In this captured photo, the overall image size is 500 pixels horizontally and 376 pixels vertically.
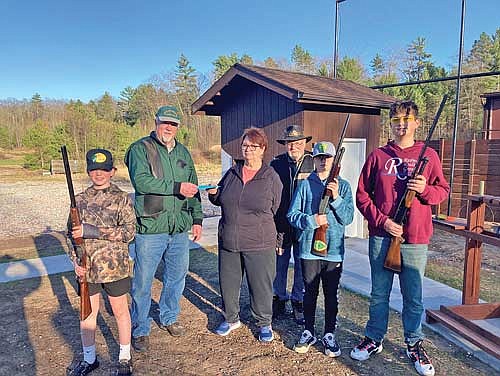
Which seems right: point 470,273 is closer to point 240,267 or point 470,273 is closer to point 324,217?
point 324,217

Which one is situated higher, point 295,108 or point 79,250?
point 295,108

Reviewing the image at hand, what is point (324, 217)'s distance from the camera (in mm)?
2879

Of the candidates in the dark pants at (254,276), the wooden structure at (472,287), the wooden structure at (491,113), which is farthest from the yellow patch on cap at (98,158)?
the wooden structure at (491,113)

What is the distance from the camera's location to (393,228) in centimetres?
267

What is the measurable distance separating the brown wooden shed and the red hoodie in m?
3.43

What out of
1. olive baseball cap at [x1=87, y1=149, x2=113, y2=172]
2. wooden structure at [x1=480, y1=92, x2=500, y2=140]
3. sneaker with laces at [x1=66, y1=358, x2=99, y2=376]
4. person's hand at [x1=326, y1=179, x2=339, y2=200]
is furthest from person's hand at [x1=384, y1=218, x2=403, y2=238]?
wooden structure at [x1=480, y1=92, x2=500, y2=140]

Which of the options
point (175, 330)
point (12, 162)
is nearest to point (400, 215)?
point (175, 330)

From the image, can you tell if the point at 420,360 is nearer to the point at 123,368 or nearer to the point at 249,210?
the point at 249,210

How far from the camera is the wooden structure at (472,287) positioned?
328 cm

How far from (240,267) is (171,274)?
0.62 metres

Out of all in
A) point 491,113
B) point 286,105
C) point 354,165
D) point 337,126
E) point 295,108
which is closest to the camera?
point 295,108

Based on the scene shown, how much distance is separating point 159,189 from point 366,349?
2123 millimetres

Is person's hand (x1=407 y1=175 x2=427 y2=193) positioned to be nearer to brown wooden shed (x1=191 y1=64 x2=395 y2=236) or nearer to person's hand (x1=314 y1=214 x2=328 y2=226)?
person's hand (x1=314 y1=214 x2=328 y2=226)

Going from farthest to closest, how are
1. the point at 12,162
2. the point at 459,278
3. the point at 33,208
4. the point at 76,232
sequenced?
the point at 12,162
the point at 33,208
the point at 459,278
the point at 76,232
